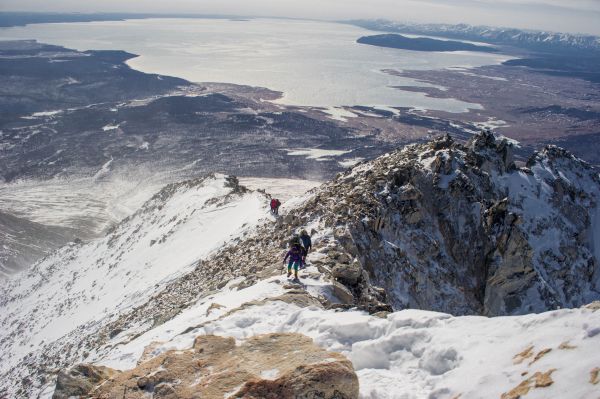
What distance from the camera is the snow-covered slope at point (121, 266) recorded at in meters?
29.6

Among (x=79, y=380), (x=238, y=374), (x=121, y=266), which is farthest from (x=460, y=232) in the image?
(x=121, y=266)

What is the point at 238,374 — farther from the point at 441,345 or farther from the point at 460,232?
the point at 460,232

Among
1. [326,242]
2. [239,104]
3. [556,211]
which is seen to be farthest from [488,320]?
[239,104]

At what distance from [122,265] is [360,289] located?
2793 cm

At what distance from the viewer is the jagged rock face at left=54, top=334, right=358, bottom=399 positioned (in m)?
8.13

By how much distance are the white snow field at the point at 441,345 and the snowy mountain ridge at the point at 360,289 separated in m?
0.04

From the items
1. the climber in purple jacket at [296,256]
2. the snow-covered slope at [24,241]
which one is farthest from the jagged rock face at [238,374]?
the snow-covered slope at [24,241]

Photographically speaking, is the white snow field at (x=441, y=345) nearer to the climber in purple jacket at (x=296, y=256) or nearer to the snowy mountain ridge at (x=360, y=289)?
the snowy mountain ridge at (x=360, y=289)

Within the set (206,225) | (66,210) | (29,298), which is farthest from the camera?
(66,210)

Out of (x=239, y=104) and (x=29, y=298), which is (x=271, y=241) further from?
(x=239, y=104)

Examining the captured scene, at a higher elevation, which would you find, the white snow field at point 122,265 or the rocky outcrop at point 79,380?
the rocky outcrop at point 79,380

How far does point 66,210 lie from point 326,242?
260 ft

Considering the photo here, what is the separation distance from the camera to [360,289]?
50.4 ft

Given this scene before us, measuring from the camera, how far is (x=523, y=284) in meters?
23.9
